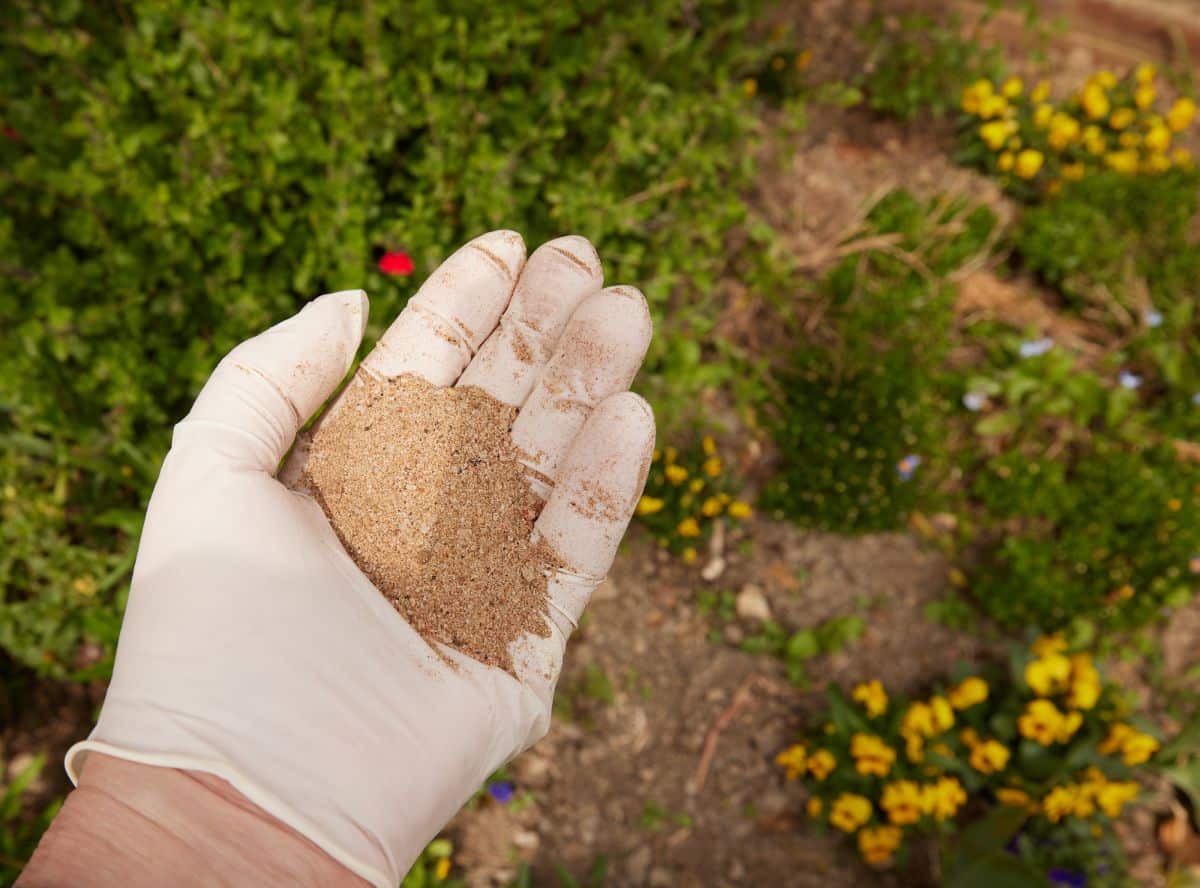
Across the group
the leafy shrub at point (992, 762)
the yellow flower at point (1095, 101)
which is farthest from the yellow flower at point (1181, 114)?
the leafy shrub at point (992, 762)

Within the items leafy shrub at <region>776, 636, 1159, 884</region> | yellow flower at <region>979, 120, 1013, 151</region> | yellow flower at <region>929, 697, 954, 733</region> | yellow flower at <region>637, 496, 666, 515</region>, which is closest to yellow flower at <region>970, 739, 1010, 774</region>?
leafy shrub at <region>776, 636, 1159, 884</region>

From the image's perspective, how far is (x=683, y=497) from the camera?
9.07ft

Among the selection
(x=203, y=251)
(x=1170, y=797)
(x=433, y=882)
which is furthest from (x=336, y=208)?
(x=1170, y=797)

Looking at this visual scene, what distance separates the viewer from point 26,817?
7.31ft

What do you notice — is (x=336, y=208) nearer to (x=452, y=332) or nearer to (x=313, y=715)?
(x=452, y=332)

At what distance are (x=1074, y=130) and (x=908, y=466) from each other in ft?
6.62

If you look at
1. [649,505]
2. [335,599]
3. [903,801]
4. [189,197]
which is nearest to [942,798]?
[903,801]

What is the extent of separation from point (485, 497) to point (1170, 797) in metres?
2.78

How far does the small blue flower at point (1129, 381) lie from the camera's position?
128 inches

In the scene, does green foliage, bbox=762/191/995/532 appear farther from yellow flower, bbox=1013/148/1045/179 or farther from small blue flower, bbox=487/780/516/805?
small blue flower, bbox=487/780/516/805

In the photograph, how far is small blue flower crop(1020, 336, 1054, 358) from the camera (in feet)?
10.7

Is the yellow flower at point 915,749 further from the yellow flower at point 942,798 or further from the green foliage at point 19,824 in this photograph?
the green foliage at point 19,824

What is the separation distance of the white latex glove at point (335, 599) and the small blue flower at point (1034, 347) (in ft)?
7.09

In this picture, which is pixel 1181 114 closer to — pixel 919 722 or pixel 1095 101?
pixel 1095 101
